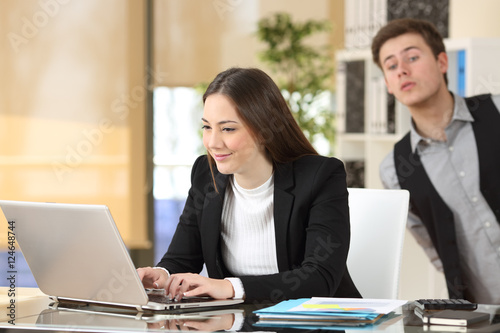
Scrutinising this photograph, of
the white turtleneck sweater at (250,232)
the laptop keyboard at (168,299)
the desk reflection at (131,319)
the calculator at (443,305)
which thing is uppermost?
the white turtleneck sweater at (250,232)

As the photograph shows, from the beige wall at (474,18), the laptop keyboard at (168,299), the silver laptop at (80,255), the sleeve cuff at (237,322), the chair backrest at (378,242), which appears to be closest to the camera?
the sleeve cuff at (237,322)

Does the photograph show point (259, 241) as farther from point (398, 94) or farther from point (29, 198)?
point (29, 198)

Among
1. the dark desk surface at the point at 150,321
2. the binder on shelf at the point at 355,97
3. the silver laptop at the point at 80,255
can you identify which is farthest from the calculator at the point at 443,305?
the binder on shelf at the point at 355,97

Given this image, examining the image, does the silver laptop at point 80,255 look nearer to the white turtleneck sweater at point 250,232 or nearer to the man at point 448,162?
the white turtleneck sweater at point 250,232

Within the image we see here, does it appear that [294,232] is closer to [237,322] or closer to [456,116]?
[237,322]

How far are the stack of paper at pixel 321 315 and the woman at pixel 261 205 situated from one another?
0.28 metres

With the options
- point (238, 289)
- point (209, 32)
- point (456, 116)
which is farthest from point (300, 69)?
point (238, 289)

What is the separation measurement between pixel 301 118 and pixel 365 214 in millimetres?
3336

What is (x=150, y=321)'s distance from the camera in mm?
1639

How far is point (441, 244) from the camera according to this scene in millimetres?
2939

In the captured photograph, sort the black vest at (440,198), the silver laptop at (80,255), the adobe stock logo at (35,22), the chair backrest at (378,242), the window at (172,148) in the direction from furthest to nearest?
1. the window at (172,148)
2. the adobe stock logo at (35,22)
3. the black vest at (440,198)
4. the chair backrest at (378,242)
5. the silver laptop at (80,255)

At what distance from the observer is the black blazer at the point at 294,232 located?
78.9 inches

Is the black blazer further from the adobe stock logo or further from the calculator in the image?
the adobe stock logo

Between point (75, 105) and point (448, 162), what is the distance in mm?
4091
